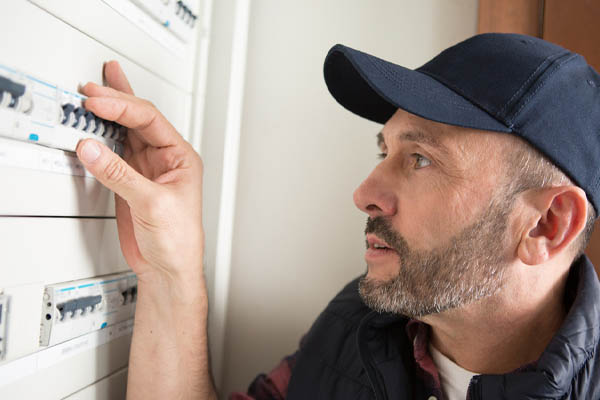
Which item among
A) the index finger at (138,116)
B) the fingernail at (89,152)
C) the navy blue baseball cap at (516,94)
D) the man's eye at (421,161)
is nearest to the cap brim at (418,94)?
the navy blue baseball cap at (516,94)

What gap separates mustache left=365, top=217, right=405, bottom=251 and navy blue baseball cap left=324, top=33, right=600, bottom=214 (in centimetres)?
24

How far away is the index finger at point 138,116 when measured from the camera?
809mm

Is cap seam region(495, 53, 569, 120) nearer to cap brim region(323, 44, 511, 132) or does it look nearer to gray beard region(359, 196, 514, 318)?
cap brim region(323, 44, 511, 132)

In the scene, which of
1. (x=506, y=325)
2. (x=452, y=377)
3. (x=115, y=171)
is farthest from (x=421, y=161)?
(x=115, y=171)

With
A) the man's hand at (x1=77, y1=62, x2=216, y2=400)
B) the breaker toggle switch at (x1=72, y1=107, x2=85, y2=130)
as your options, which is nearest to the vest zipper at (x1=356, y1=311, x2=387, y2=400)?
the man's hand at (x1=77, y1=62, x2=216, y2=400)

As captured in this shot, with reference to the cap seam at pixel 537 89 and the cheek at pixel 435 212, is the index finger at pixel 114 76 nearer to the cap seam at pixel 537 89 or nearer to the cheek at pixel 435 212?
the cheek at pixel 435 212

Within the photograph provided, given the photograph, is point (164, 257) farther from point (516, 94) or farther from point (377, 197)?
point (516, 94)

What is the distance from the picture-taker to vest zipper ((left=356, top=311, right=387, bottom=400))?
0.98 m

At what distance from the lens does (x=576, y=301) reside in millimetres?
873

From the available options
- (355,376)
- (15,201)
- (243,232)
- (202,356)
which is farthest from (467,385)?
(15,201)

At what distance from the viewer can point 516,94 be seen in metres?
0.82

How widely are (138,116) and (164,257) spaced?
29 cm

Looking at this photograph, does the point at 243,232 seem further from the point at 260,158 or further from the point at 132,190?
the point at 132,190

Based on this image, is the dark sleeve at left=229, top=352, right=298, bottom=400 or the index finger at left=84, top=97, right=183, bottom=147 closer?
the index finger at left=84, top=97, right=183, bottom=147
